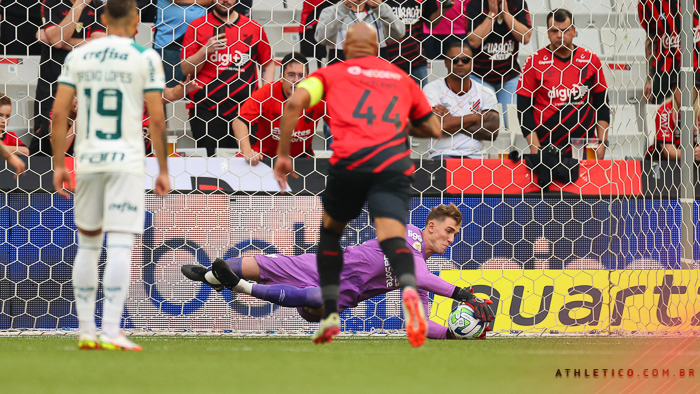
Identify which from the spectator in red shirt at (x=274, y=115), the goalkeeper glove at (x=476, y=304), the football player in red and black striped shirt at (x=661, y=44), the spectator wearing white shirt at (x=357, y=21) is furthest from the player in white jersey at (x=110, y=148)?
the football player in red and black striped shirt at (x=661, y=44)

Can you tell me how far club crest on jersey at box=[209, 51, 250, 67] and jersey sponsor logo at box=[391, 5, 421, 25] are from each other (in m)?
1.47

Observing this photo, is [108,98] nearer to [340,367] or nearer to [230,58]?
[340,367]

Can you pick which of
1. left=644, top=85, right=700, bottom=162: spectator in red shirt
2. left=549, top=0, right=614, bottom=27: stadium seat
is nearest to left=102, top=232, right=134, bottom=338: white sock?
left=644, top=85, right=700, bottom=162: spectator in red shirt

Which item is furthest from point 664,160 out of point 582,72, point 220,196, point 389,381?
point 389,381

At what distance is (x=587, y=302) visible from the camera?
586 centimetres

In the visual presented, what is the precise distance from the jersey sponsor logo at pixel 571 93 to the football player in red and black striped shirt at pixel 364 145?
10.2 feet

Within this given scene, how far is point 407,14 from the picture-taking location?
698cm

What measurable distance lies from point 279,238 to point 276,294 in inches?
37.7

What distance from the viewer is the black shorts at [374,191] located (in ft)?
11.1

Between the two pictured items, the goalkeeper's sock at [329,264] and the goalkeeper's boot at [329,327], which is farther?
the goalkeeper's sock at [329,264]

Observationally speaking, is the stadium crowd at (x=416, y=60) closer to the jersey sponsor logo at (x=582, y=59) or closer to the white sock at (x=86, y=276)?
the jersey sponsor logo at (x=582, y=59)

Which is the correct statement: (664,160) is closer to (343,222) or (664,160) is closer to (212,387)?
(343,222)

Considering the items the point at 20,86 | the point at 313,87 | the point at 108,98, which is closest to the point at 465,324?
the point at 313,87

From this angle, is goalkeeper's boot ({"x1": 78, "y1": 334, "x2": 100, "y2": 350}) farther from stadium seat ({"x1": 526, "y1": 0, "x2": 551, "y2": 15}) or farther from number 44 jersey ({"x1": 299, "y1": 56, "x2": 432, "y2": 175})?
stadium seat ({"x1": 526, "y1": 0, "x2": 551, "y2": 15})
